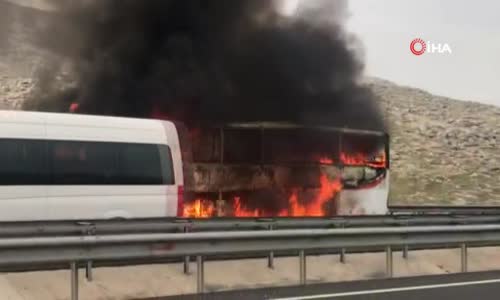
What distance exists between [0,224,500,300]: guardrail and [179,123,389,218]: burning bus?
5678 millimetres

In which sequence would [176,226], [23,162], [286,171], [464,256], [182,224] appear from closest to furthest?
[176,226] < [182,224] < [23,162] < [464,256] < [286,171]

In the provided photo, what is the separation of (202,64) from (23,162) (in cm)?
1264

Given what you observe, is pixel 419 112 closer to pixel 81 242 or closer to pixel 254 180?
pixel 254 180

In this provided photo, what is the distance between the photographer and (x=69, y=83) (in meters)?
25.7

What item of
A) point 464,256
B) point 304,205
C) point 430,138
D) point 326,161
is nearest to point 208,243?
point 464,256

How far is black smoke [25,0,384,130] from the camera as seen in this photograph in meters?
23.2

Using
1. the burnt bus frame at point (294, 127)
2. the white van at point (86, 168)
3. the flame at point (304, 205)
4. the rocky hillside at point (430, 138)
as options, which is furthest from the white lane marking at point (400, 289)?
the rocky hillside at point (430, 138)

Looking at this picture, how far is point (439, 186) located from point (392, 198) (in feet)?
16.0

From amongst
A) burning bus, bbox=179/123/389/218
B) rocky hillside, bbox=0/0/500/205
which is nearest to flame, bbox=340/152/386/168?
burning bus, bbox=179/123/389/218

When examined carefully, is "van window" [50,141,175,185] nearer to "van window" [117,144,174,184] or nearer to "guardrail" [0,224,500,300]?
"van window" [117,144,174,184]

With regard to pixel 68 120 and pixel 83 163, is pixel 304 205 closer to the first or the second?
pixel 83 163

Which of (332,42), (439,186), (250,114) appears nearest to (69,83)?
(250,114)

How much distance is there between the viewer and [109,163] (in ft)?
44.1

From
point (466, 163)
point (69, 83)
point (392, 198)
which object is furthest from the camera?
point (466, 163)
